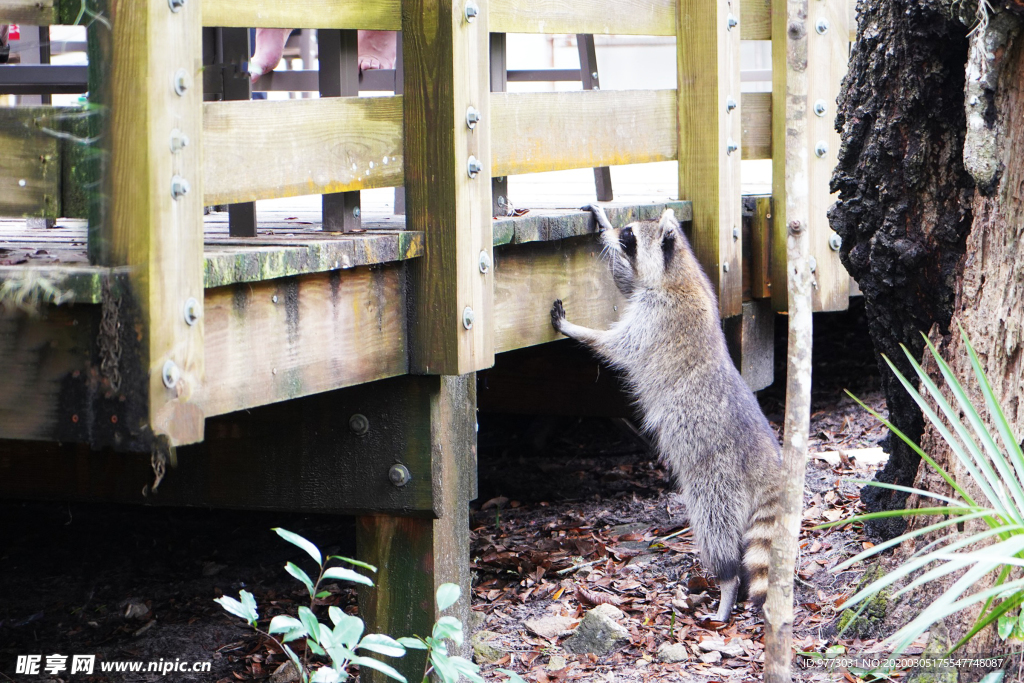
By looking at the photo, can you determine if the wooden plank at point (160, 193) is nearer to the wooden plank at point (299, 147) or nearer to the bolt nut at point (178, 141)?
the bolt nut at point (178, 141)

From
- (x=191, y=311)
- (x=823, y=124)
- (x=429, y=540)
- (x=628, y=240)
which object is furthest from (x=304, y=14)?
(x=823, y=124)

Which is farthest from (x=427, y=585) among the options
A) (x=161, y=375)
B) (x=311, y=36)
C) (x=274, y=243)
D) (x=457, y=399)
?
(x=311, y=36)

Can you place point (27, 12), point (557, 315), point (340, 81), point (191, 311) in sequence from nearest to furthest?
1. point (191, 311)
2. point (27, 12)
3. point (340, 81)
4. point (557, 315)

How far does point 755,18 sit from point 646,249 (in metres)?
1.40

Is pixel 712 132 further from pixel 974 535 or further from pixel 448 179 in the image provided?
pixel 974 535

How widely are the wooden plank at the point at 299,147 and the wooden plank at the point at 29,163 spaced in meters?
0.34

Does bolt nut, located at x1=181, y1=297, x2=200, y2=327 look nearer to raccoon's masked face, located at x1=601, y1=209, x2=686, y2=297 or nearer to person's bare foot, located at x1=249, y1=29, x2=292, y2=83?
raccoon's masked face, located at x1=601, y1=209, x2=686, y2=297

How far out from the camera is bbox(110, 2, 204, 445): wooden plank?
2229 millimetres

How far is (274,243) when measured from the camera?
3018mm

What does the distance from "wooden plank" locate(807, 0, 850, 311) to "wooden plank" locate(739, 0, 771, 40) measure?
0.29 metres

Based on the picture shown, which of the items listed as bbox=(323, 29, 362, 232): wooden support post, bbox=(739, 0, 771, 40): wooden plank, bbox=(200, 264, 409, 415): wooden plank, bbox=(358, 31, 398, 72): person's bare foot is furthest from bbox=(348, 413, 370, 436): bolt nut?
bbox=(358, 31, 398, 72): person's bare foot

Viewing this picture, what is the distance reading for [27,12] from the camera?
8.12ft

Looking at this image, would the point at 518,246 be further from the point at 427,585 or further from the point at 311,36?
the point at 311,36

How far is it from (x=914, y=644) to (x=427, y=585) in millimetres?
1623
